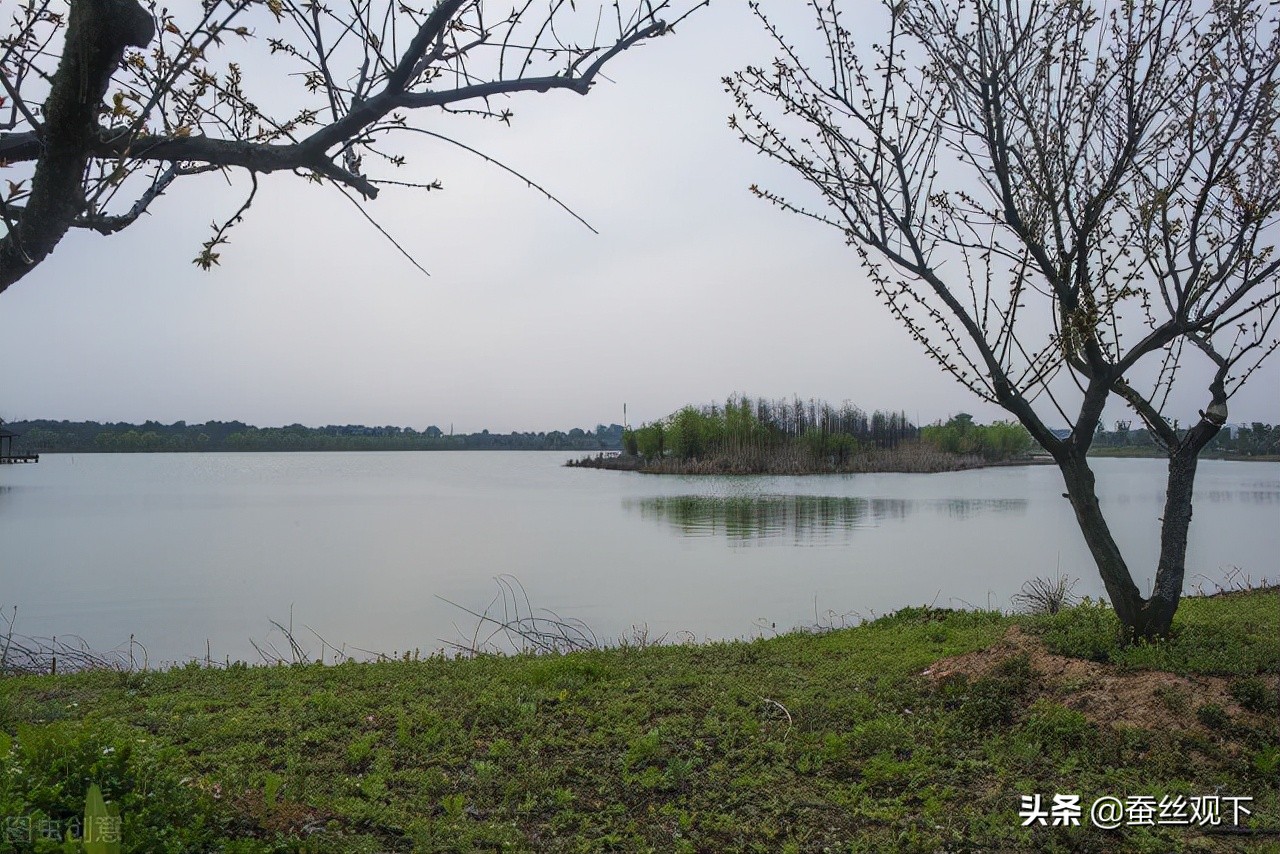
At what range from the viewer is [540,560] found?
500 inches

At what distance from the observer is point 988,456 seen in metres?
57.1

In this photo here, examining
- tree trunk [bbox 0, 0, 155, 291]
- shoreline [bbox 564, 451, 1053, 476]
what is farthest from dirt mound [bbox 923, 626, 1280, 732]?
shoreline [bbox 564, 451, 1053, 476]

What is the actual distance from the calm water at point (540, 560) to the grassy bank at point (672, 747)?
9.64 feet

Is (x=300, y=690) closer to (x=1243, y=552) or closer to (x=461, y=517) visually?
(x=1243, y=552)

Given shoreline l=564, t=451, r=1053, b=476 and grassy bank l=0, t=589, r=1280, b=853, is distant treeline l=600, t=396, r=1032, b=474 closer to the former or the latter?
shoreline l=564, t=451, r=1053, b=476

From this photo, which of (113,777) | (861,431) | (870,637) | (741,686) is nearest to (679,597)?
(870,637)

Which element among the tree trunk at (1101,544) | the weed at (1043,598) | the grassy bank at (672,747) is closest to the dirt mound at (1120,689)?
the grassy bank at (672,747)

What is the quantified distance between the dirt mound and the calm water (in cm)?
316

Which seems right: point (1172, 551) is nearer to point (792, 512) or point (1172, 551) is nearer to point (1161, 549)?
point (1161, 549)

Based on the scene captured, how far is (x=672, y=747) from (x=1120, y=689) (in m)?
2.34

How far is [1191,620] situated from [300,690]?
18.9ft

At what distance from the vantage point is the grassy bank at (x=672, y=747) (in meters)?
2.82

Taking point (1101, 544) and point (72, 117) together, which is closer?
point (72, 117)

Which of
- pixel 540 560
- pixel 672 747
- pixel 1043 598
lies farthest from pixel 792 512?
pixel 672 747
